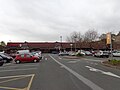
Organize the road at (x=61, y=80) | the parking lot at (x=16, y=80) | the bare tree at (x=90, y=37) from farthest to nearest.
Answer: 1. the bare tree at (x=90, y=37)
2. the parking lot at (x=16, y=80)
3. the road at (x=61, y=80)

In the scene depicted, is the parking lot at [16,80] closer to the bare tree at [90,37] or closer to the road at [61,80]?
the road at [61,80]

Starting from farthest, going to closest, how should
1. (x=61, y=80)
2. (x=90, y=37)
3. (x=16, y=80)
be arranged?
(x=90, y=37) < (x=16, y=80) < (x=61, y=80)

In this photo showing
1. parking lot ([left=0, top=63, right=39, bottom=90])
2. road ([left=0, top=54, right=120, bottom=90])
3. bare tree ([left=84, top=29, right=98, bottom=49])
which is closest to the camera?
road ([left=0, top=54, right=120, bottom=90])

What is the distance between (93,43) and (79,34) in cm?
740

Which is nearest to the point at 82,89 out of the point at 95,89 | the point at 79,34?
the point at 95,89

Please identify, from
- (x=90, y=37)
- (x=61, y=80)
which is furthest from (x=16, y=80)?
(x=90, y=37)

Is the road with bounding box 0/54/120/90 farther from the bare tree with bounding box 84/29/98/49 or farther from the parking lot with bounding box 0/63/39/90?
the bare tree with bounding box 84/29/98/49

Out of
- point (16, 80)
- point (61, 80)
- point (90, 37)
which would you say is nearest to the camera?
point (61, 80)

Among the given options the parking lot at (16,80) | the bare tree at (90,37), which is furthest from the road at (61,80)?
the bare tree at (90,37)

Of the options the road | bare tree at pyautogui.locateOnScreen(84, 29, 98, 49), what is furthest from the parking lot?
bare tree at pyautogui.locateOnScreen(84, 29, 98, 49)

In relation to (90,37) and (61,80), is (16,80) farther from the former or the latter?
(90,37)

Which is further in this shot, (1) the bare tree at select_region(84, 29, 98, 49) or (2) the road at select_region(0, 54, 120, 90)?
(1) the bare tree at select_region(84, 29, 98, 49)

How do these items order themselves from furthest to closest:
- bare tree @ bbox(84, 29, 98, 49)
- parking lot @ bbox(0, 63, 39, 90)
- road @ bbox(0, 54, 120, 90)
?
bare tree @ bbox(84, 29, 98, 49), parking lot @ bbox(0, 63, 39, 90), road @ bbox(0, 54, 120, 90)

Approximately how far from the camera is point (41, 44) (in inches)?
4692
